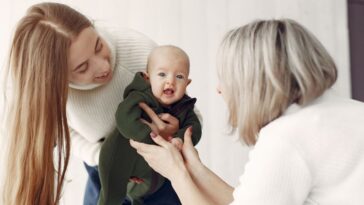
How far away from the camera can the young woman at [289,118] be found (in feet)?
3.51

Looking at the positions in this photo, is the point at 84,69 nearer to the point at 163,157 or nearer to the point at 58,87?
the point at 58,87

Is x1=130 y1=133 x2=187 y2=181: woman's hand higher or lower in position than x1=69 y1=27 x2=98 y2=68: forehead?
lower

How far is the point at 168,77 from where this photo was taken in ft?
A: 4.88

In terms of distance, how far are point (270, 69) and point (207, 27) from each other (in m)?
1.62

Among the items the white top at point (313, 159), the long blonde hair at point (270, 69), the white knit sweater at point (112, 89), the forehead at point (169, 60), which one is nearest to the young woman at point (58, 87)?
the white knit sweater at point (112, 89)

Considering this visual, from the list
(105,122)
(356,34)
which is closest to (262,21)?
(105,122)

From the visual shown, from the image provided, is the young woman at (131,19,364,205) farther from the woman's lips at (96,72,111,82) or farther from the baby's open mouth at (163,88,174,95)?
the woman's lips at (96,72,111,82)

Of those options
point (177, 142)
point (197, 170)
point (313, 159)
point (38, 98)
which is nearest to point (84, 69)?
point (38, 98)

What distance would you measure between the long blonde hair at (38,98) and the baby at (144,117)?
0.52 feet

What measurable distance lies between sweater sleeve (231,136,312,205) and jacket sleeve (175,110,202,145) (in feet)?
1.49

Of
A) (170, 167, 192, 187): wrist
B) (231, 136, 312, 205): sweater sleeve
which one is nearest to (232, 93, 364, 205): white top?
(231, 136, 312, 205): sweater sleeve

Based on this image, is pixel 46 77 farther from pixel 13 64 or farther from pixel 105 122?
pixel 105 122

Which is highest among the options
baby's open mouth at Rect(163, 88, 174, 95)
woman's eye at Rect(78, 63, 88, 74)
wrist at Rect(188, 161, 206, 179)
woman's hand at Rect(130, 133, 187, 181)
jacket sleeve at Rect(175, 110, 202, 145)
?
woman's eye at Rect(78, 63, 88, 74)

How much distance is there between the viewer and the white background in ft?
8.82
